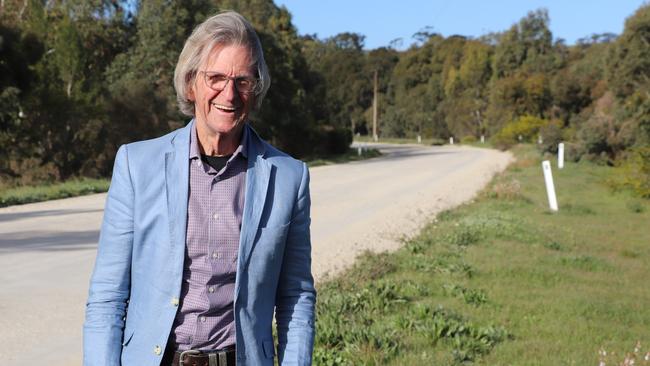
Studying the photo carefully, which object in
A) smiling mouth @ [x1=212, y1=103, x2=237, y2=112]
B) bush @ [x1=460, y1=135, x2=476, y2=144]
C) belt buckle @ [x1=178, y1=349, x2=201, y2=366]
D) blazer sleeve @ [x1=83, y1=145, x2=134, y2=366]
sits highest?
smiling mouth @ [x1=212, y1=103, x2=237, y2=112]

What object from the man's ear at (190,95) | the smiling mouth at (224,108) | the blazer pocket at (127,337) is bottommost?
the blazer pocket at (127,337)

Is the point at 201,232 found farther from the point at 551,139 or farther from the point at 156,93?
the point at 551,139

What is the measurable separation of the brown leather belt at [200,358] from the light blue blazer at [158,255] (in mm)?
50

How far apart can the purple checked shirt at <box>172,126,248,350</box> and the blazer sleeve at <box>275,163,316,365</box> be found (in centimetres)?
23

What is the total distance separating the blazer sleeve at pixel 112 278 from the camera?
2.58 meters

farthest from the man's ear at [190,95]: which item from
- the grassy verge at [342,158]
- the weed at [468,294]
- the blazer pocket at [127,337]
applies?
the grassy verge at [342,158]

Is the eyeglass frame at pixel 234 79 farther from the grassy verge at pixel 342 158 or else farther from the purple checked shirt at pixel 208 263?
the grassy verge at pixel 342 158

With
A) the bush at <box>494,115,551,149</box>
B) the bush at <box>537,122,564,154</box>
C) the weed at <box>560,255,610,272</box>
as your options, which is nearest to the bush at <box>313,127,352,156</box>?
the bush at <box>537,122,564,154</box>

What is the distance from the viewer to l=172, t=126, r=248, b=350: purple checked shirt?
2.60 meters

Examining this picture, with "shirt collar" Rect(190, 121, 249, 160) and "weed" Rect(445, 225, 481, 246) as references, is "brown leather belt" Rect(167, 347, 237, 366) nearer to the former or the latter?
"shirt collar" Rect(190, 121, 249, 160)

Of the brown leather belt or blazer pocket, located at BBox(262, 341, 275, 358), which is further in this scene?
blazer pocket, located at BBox(262, 341, 275, 358)

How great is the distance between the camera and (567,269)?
10.5 m

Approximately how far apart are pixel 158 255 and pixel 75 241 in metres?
10.7

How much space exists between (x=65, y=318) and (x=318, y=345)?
2.79 metres
